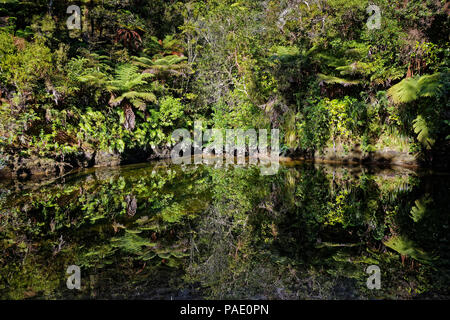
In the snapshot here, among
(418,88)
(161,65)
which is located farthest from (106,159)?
(418,88)

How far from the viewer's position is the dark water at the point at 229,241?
5.75 feet

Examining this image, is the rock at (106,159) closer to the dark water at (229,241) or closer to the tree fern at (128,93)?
the tree fern at (128,93)

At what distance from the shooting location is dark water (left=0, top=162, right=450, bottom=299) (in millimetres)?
1752

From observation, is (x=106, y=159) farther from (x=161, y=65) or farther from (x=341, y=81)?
(x=341, y=81)

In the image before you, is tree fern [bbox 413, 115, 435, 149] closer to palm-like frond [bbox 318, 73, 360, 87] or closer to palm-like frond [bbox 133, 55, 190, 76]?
palm-like frond [bbox 318, 73, 360, 87]

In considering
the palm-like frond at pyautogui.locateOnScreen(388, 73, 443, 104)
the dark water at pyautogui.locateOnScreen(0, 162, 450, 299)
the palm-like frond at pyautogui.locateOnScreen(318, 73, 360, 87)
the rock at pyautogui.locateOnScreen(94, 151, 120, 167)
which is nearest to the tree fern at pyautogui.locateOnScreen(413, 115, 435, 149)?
the palm-like frond at pyautogui.locateOnScreen(388, 73, 443, 104)

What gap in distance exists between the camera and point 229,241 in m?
2.56

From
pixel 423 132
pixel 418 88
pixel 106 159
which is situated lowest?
pixel 106 159

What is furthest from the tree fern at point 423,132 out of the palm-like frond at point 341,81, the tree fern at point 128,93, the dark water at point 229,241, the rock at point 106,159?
the rock at point 106,159

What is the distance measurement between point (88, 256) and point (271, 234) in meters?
1.70

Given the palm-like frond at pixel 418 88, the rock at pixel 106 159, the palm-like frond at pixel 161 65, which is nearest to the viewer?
the palm-like frond at pixel 418 88

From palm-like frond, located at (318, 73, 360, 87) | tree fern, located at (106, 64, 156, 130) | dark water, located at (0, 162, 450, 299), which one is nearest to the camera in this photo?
dark water, located at (0, 162, 450, 299)
